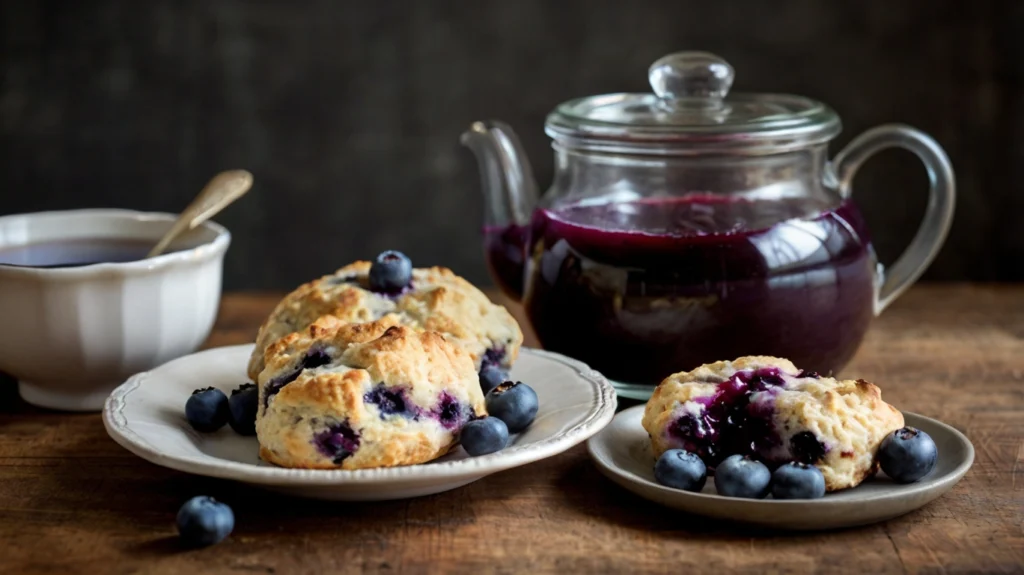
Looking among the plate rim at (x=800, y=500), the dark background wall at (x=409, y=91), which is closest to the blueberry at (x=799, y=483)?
the plate rim at (x=800, y=500)

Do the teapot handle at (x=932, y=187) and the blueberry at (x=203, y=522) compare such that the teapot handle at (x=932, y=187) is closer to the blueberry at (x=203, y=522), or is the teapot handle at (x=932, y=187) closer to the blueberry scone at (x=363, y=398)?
the blueberry scone at (x=363, y=398)

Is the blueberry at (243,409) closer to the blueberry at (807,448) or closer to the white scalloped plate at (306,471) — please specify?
the white scalloped plate at (306,471)

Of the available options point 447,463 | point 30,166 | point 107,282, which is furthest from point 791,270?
point 30,166

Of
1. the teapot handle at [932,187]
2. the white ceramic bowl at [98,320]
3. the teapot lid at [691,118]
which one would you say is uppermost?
the teapot lid at [691,118]

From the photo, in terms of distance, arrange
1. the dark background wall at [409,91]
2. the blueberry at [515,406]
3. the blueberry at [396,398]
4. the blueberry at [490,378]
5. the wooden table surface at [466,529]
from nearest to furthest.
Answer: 1. the wooden table surface at [466,529]
2. the blueberry at [396,398]
3. the blueberry at [515,406]
4. the blueberry at [490,378]
5. the dark background wall at [409,91]

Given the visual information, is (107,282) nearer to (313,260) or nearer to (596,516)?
(596,516)

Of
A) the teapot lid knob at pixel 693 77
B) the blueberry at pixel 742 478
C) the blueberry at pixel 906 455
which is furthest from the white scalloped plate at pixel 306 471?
the teapot lid knob at pixel 693 77

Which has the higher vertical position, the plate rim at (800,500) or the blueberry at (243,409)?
the plate rim at (800,500)

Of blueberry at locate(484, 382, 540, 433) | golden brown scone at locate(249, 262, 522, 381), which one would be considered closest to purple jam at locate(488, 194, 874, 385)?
golden brown scone at locate(249, 262, 522, 381)

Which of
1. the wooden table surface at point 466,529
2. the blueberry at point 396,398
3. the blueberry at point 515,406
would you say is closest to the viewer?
the wooden table surface at point 466,529

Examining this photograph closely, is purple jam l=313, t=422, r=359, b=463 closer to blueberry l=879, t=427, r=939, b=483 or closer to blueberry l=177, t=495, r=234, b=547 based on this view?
blueberry l=177, t=495, r=234, b=547

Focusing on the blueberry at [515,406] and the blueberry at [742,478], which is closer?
the blueberry at [742,478]
